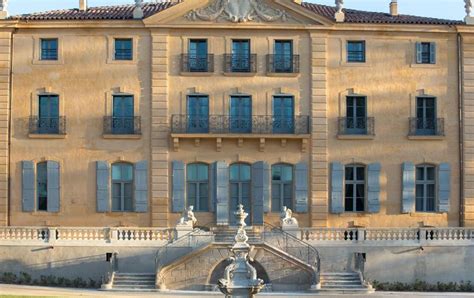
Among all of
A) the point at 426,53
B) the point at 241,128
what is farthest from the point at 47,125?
the point at 426,53

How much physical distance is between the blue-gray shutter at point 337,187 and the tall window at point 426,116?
11.3 ft

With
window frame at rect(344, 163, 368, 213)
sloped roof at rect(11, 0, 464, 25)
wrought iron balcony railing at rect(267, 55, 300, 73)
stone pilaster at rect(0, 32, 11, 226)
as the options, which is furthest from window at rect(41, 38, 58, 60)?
window frame at rect(344, 163, 368, 213)

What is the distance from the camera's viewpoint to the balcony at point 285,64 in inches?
1681

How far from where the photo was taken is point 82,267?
3881 centimetres

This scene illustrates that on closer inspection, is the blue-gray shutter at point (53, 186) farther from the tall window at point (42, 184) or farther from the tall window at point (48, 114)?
the tall window at point (48, 114)

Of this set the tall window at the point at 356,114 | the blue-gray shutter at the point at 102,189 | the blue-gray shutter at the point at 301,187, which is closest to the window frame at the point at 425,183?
the tall window at the point at 356,114

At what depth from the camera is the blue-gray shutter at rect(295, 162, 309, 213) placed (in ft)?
139

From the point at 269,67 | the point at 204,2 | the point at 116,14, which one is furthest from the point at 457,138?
the point at 116,14

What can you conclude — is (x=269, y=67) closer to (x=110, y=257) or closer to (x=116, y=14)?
(x=116, y=14)

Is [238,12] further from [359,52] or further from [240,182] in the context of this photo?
[240,182]

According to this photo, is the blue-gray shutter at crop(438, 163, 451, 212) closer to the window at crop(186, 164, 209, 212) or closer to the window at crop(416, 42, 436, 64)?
the window at crop(416, 42, 436, 64)

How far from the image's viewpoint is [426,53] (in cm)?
4331

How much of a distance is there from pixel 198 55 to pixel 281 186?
19.4 feet

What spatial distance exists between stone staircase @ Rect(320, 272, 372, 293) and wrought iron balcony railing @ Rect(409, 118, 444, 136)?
285 inches
